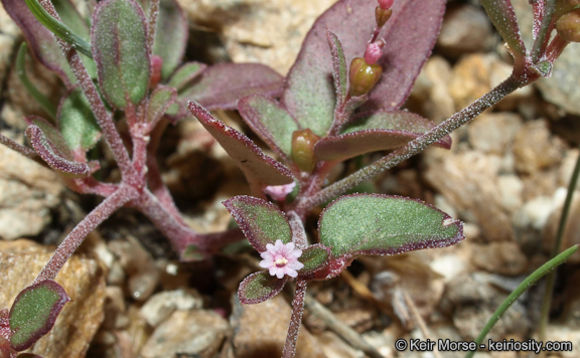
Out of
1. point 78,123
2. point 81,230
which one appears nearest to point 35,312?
point 81,230

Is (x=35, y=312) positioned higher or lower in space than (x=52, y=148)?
lower

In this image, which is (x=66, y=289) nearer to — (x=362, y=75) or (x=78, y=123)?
(x=78, y=123)

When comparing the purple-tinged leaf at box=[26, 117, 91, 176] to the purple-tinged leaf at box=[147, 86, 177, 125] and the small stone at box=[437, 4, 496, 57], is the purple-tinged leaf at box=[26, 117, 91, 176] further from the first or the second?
the small stone at box=[437, 4, 496, 57]

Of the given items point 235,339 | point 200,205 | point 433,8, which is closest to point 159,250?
point 200,205

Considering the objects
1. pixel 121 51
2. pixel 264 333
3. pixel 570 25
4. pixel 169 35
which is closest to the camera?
pixel 570 25

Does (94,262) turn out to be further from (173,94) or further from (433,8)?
(433,8)
